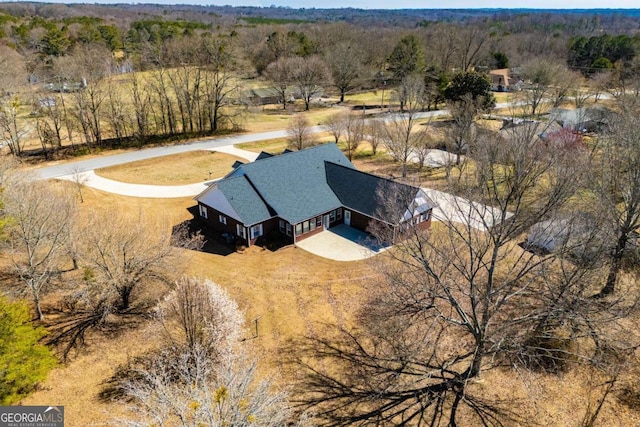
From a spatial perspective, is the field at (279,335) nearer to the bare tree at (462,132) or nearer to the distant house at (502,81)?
the bare tree at (462,132)

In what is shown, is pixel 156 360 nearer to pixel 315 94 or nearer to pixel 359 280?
pixel 359 280

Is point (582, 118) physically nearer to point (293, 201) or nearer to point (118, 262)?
point (293, 201)

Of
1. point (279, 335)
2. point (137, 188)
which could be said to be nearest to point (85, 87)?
point (137, 188)

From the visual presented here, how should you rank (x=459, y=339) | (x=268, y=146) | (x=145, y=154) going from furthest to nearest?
(x=268, y=146)
(x=145, y=154)
(x=459, y=339)

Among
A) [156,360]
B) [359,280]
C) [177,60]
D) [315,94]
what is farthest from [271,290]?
[315,94]

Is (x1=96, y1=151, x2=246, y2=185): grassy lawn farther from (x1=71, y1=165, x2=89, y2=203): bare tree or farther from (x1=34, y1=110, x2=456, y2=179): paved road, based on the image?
(x1=34, y1=110, x2=456, y2=179): paved road

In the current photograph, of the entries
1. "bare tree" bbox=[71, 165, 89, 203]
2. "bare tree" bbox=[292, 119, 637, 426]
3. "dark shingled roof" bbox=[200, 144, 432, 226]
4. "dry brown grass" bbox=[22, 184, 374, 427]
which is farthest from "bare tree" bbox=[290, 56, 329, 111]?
"bare tree" bbox=[292, 119, 637, 426]

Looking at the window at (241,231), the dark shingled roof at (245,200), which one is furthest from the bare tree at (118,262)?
the dark shingled roof at (245,200)
